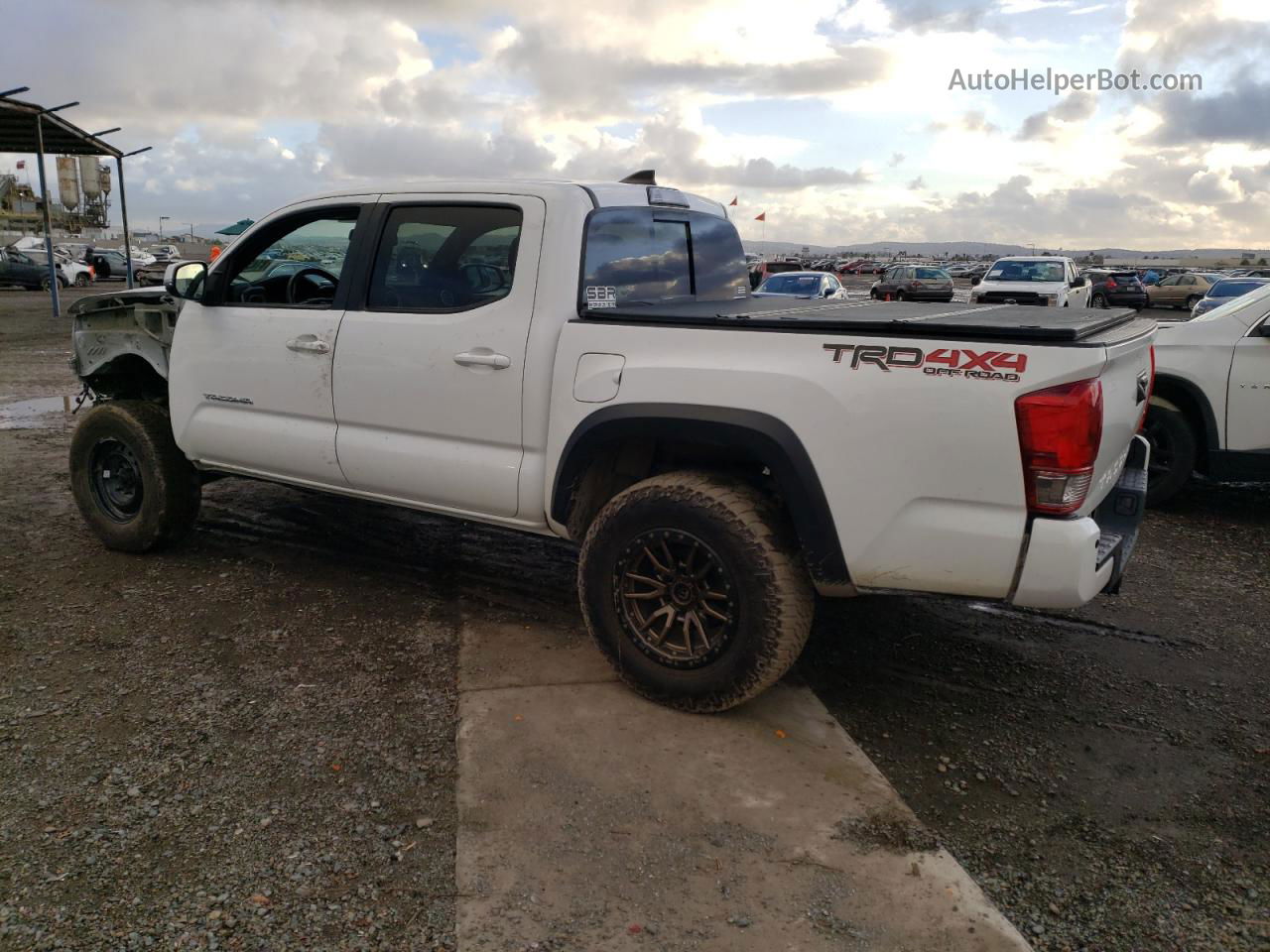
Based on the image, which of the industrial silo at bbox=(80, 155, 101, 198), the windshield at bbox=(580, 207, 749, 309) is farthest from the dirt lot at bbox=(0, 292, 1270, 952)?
the industrial silo at bbox=(80, 155, 101, 198)

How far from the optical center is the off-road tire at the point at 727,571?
326cm

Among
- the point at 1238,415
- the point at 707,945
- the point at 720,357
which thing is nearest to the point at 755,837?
the point at 707,945

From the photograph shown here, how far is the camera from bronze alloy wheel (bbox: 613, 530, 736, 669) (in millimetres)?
3385

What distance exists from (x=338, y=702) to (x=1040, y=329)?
2749mm

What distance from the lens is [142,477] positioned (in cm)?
509

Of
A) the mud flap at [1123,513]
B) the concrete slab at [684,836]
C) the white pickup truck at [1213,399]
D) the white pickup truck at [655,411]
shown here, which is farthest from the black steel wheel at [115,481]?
the white pickup truck at [1213,399]

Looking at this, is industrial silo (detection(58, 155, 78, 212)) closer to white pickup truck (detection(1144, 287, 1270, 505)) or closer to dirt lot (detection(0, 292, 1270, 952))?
dirt lot (detection(0, 292, 1270, 952))

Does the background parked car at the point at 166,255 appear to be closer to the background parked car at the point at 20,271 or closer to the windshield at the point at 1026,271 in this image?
the background parked car at the point at 20,271

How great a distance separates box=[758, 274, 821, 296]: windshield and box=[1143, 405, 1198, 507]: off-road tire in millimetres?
13500

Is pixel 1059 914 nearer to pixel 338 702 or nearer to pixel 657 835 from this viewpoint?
pixel 657 835

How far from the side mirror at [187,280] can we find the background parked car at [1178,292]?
120ft

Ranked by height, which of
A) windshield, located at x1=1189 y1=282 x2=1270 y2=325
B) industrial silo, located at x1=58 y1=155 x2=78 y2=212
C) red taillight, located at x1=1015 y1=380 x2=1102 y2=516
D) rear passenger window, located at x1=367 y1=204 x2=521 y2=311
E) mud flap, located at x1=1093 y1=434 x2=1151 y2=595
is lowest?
mud flap, located at x1=1093 y1=434 x2=1151 y2=595

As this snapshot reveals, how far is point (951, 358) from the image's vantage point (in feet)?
9.49

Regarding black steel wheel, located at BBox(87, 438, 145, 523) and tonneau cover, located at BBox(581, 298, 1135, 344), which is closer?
tonneau cover, located at BBox(581, 298, 1135, 344)
